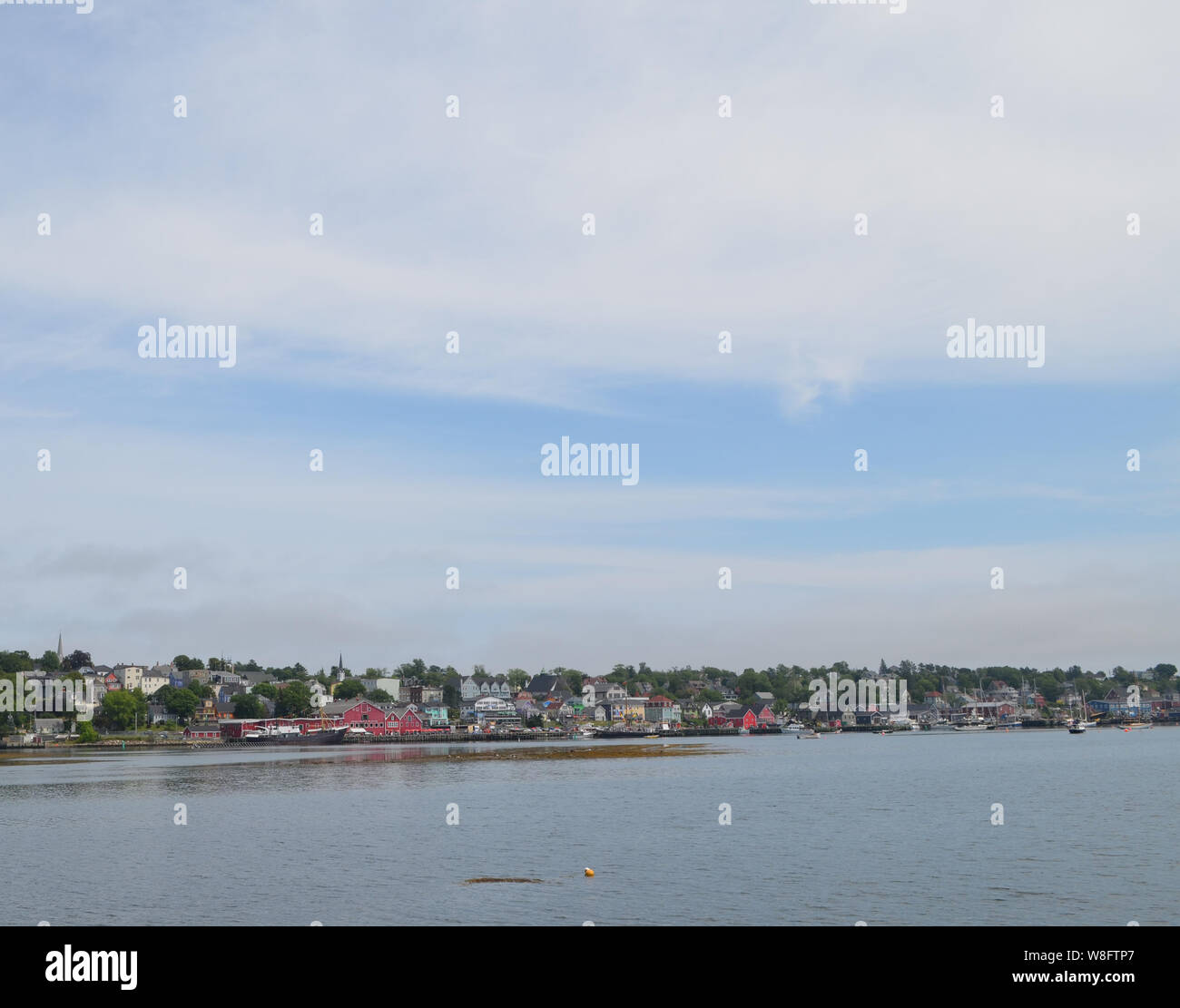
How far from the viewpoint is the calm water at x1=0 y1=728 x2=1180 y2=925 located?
37.4 m

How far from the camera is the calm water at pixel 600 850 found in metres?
37.4

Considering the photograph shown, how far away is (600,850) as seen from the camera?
164 ft

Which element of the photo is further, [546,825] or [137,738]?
[137,738]

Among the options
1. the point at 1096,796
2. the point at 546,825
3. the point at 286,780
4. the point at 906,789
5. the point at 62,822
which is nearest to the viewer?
the point at 546,825
